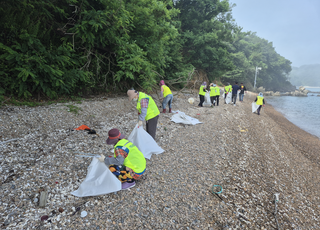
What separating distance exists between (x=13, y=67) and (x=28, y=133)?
3.10 m

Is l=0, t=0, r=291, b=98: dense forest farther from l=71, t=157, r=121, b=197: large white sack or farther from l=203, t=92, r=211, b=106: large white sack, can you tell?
l=71, t=157, r=121, b=197: large white sack

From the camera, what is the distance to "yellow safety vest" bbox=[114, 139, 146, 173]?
3.32 m

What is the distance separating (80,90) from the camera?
9820 millimetres

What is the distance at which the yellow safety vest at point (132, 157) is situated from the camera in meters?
3.32

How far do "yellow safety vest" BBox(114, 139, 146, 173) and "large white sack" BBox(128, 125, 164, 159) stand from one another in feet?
4.19

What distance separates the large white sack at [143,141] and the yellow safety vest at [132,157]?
1.28 meters

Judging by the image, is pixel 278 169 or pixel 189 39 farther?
pixel 189 39

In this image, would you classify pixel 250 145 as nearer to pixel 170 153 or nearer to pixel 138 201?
pixel 170 153

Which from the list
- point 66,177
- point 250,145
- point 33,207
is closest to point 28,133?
point 66,177

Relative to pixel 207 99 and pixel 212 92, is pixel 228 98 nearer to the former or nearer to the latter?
pixel 207 99

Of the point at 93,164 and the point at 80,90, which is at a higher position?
the point at 80,90

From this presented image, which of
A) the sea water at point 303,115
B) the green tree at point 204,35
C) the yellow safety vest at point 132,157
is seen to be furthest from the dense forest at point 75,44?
the sea water at point 303,115

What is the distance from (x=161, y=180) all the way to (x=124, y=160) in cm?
116

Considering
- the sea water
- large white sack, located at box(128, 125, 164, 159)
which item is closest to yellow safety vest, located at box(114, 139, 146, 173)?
large white sack, located at box(128, 125, 164, 159)
